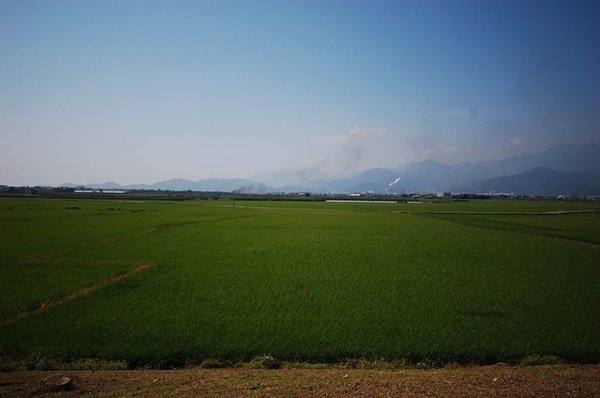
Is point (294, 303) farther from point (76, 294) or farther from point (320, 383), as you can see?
point (76, 294)

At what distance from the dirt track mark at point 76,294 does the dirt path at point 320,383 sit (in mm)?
3089

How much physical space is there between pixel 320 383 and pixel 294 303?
4552 mm

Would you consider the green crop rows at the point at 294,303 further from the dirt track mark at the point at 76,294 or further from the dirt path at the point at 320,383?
the dirt path at the point at 320,383

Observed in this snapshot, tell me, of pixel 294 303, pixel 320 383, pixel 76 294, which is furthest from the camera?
pixel 76 294

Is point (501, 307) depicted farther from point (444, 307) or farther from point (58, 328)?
point (58, 328)

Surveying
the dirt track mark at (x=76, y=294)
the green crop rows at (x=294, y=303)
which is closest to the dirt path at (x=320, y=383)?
the green crop rows at (x=294, y=303)

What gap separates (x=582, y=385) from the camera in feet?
20.5

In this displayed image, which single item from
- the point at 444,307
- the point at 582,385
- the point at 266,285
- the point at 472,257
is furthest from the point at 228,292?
the point at 472,257

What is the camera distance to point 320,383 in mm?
6355

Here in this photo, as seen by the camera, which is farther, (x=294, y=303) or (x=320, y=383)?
(x=294, y=303)

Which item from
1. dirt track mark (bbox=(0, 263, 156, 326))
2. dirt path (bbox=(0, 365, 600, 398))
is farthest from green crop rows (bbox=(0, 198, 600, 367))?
dirt path (bbox=(0, 365, 600, 398))

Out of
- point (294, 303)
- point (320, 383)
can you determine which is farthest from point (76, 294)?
point (320, 383)

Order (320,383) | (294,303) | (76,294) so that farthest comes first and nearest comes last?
(76,294) < (294,303) < (320,383)

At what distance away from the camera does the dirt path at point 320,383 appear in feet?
19.6
